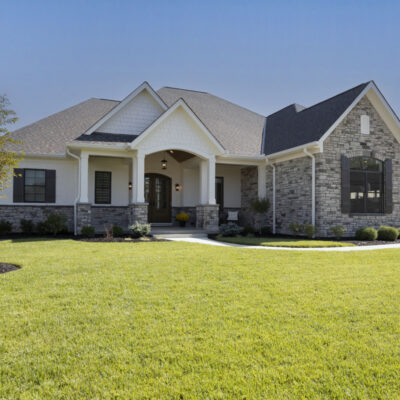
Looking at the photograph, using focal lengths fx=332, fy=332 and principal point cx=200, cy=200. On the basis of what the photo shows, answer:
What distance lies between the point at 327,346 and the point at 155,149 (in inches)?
458

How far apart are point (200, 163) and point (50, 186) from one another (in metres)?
6.78

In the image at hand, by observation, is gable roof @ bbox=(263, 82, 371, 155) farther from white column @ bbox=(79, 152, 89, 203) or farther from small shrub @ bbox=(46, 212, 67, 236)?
small shrub @ bbox=(46, 212, 67, 236)

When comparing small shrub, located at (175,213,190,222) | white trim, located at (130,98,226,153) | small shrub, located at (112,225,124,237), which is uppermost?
white trim, located at (130,98,226,153)

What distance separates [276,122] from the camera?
18297mm

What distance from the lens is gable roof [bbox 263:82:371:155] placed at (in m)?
13.2

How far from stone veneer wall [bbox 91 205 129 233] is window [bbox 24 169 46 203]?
2.32 metres

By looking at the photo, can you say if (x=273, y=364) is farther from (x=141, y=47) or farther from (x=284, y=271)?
(x=141, y=47)

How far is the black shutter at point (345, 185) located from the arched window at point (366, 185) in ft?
1.36

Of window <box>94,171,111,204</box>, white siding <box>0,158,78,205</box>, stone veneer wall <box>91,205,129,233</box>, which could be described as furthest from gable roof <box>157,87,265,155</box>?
white siding <box>0,158,78,205</box>

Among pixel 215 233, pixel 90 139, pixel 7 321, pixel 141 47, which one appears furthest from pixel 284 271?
pixel 141 47

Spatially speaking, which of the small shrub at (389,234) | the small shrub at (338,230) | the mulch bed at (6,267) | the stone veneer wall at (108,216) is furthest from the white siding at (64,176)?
the small shrub at (389,234)

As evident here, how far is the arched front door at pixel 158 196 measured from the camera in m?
17.1

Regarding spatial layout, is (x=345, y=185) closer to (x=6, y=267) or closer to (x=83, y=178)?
(x=83, y=178)

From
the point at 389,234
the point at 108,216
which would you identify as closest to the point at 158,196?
the point at 108,216
